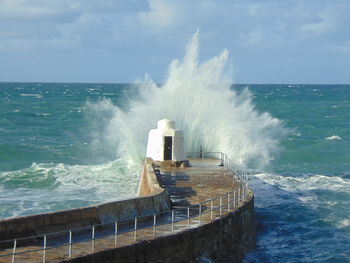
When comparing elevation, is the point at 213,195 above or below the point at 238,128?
below

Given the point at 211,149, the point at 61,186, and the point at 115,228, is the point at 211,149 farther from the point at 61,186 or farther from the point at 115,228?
the point at 115,228

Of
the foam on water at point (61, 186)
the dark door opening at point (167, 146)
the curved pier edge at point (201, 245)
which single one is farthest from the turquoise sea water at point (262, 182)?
the dark door opening at point (167, 146)

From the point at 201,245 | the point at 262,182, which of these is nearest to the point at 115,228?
the point at 201,245

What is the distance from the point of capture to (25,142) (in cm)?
4125

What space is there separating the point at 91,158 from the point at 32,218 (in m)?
24.0

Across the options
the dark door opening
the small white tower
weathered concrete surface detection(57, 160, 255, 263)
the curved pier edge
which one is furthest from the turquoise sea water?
the dark door opening

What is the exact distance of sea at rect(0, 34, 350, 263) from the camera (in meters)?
19.1

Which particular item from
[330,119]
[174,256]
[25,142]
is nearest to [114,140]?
[25,142]

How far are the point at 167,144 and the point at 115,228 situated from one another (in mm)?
12289

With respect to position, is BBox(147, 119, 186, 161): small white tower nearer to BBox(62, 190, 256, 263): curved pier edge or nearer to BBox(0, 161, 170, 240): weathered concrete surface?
BBox(62, 190, 256, 263): curved pier edge

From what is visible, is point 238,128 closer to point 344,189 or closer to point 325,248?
point 344,189

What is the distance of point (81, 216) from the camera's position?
491 inches

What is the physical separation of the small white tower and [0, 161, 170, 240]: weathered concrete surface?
28.3ft

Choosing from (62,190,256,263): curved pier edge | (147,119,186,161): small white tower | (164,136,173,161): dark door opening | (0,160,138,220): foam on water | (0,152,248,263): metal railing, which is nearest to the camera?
(0,152,248,263): metal railing
